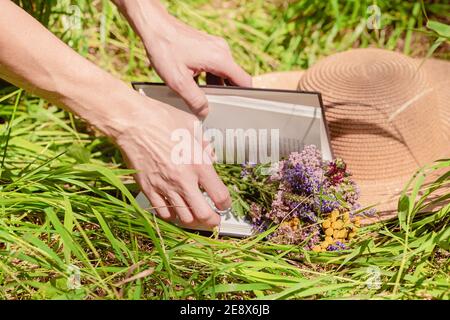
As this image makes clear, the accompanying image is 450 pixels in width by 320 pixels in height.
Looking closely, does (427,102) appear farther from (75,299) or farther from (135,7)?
(75,299)

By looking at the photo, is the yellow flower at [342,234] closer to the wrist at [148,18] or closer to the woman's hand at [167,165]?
the woman's hand at [167,165]

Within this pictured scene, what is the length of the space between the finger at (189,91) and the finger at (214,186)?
19 centimetres

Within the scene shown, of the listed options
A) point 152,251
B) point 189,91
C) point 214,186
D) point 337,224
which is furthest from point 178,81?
point 337,224

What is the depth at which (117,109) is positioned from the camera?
1.61 metres

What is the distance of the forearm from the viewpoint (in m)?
1.52

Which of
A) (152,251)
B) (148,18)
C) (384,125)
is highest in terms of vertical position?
(148,18)

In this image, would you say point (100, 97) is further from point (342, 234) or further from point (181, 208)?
point (342, 234)

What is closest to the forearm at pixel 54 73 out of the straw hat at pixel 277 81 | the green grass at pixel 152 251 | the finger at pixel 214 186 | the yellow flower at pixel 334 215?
the green grass at pixel 152 251

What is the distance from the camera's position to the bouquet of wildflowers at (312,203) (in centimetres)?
161

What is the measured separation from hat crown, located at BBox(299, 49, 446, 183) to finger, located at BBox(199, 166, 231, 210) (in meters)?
0.46

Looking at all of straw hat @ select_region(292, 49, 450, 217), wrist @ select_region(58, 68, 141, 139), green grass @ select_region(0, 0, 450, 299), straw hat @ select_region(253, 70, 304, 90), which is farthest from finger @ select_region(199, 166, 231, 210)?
straw hat @ select_region(253, 70, 304, 90)

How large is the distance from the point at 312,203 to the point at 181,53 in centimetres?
56

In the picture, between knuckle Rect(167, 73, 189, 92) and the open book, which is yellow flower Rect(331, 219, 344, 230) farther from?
knuckle Rect(167, 73, 189, 92)

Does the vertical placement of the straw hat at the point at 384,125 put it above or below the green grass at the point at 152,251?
above
